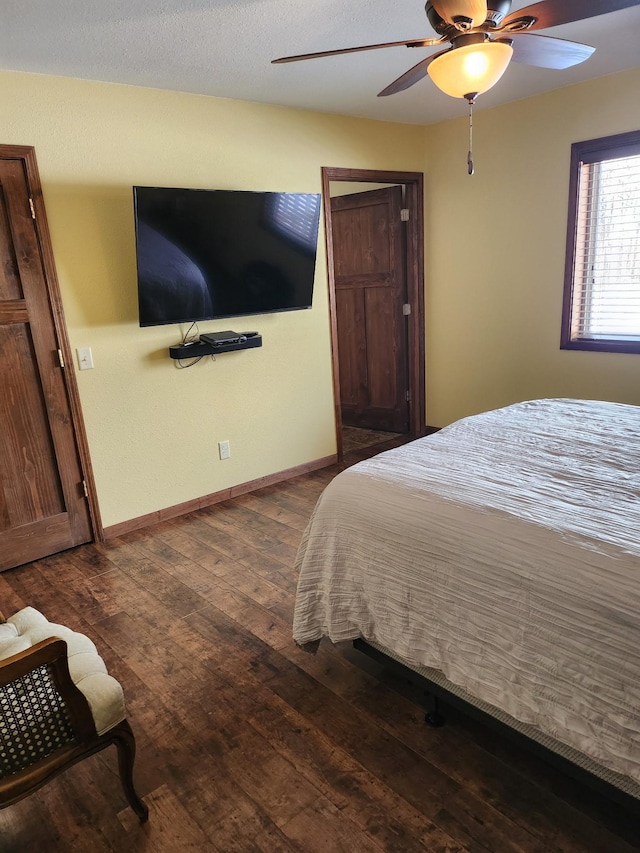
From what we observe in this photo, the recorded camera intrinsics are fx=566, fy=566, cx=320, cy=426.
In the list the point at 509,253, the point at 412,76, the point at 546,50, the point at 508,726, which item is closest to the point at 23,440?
the point at 412,76

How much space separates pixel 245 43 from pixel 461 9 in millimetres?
1319

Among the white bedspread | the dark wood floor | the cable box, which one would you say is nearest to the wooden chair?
the dark wood floor

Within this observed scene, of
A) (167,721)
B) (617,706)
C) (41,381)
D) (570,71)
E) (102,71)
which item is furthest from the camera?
(570,71)

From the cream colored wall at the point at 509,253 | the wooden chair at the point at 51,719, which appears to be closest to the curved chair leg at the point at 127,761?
the wooden chair at the point at 51,719

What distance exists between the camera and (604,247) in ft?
12.2

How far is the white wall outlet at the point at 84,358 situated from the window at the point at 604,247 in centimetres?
313

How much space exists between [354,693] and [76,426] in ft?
6.93

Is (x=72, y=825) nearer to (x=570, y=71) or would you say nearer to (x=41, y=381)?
(x=41, y=381)

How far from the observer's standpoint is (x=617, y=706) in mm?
1280

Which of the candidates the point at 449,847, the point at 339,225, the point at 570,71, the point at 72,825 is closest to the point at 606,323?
the point at 570,71

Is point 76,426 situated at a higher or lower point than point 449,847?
higher

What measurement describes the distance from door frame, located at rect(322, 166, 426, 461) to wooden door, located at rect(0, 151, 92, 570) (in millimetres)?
1948

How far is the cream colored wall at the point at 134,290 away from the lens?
2.98 meters

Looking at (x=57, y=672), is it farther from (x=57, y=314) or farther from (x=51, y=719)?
(x=57, y=314)
